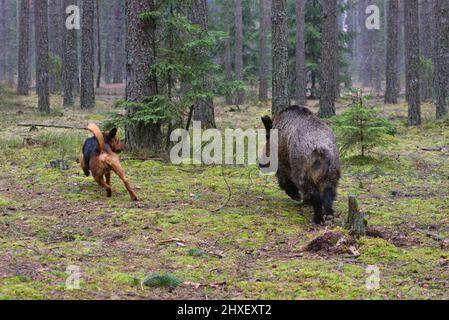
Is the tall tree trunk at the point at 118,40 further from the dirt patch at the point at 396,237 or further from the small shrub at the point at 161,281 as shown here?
the small shrub at the point at 161,281

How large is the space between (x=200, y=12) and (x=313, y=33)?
680 inches

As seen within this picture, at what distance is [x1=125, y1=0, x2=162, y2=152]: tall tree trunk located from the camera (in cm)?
1306

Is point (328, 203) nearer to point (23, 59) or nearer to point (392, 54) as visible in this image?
point (392, 54)

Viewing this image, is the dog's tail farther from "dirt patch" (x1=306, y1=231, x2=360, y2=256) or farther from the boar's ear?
"dirt patch" (x1=306, y1=231, x2=360, y2=256)

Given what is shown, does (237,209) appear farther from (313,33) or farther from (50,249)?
(313,33)

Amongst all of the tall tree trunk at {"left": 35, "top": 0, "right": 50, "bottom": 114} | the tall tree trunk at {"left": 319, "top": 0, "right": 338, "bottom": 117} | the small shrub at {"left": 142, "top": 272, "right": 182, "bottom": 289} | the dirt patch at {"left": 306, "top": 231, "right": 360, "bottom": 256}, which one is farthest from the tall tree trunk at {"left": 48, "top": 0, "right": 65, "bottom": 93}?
the small shrub at {"left": 142, "top": 272, "right": 182, "bottom": 289}

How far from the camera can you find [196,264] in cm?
683

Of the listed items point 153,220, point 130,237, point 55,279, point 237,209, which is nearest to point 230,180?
point 237,209

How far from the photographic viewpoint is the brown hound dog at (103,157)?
9586 mm

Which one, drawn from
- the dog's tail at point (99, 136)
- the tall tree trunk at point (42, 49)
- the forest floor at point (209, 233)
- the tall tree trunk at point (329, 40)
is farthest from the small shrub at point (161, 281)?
the tall tree trunk at point (42, 49)

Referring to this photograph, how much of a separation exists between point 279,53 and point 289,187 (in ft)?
22.0

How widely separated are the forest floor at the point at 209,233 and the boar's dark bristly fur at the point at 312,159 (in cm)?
43

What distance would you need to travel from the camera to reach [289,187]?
1030 cm

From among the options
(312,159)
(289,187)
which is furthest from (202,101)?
(312,159)
